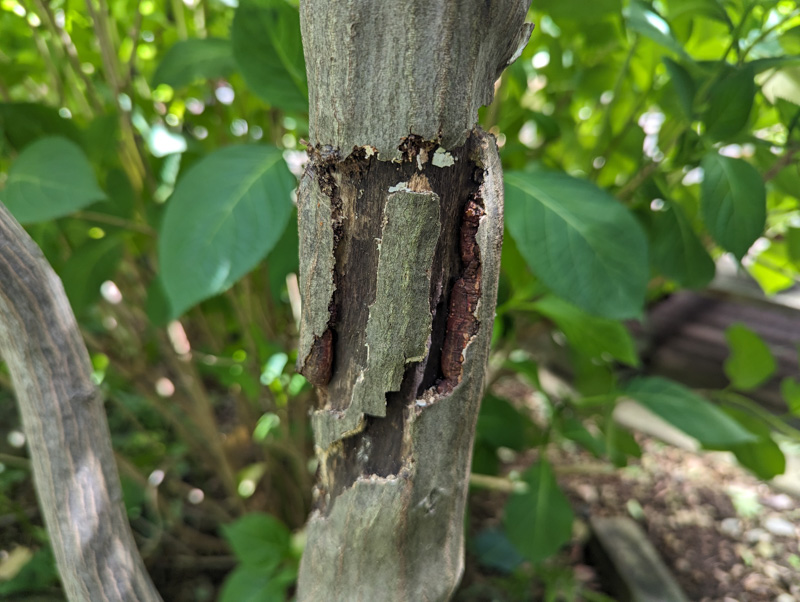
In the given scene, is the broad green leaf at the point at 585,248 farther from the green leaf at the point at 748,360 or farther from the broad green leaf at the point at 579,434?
the green leaf at the point at 748,360

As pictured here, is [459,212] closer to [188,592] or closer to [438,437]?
[438,437]

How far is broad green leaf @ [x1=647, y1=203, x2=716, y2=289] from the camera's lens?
736 mm

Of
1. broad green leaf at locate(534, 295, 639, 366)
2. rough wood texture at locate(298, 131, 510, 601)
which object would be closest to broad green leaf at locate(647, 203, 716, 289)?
broad green leaf at locate(534, 295, 639, 366)

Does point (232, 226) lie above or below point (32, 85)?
below

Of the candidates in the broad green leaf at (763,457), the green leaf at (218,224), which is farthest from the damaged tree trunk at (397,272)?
the broad green leaf at (763,457)

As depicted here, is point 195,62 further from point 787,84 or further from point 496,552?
point 496,552

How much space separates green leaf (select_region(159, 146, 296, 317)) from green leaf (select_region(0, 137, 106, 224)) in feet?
0.29

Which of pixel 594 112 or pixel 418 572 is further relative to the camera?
pixel 594 112

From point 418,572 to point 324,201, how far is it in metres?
0.31

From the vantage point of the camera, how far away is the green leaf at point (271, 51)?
0.60 metres

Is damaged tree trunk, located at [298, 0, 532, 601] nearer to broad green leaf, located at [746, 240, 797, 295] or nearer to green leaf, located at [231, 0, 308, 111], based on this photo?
green leaf, located at [231, 0, 308, 111]

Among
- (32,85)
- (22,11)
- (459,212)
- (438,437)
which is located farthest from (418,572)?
(32,85)

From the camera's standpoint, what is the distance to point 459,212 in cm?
40

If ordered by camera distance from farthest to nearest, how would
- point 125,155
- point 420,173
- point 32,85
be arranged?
point 32,85 → point 125,155 → point 420,173
